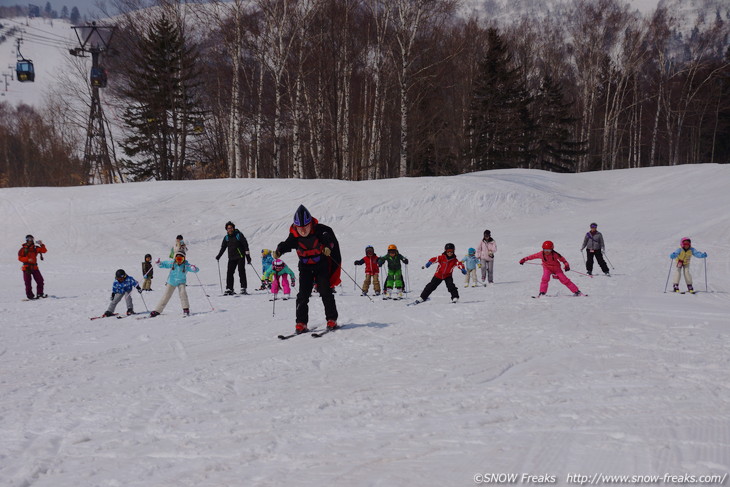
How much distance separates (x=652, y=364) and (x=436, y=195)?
1961cm

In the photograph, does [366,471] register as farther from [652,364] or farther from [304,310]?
[304,310]

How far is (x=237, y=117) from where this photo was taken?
2634 centimetres

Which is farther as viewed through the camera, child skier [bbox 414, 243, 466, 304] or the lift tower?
the lift tower

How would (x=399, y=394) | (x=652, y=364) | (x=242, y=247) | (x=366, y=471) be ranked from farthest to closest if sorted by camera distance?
(x=242, y=247)
(x=652, y=364)
(x=399, y=394)
(x=366, y=471)

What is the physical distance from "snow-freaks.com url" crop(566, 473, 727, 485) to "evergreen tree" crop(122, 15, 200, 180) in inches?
1151

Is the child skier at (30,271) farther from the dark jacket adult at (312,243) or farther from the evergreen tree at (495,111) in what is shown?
the evergreen tree at (495,111)

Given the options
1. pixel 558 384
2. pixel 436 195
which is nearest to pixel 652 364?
pixel 558 384

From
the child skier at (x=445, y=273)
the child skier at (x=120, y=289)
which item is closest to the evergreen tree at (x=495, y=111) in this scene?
the child skier at (x=445, y=273)

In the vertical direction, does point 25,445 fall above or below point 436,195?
below

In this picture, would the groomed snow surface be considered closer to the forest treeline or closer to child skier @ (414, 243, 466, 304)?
child skier @ (414, 243, 466, 304)

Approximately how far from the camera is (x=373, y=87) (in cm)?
3212

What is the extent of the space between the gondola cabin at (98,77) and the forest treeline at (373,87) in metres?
1.60

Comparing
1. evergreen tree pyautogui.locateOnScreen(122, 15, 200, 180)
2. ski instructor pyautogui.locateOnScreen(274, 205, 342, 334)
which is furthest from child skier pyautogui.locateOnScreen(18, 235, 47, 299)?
evergreen tree pyautogui.locateOnScreen(122, 15, 200, 180)

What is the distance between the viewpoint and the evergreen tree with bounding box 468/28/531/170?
34688 millimetres
